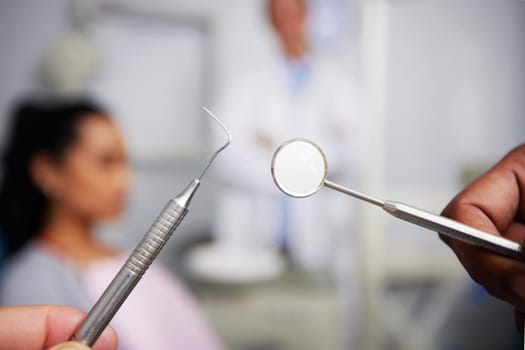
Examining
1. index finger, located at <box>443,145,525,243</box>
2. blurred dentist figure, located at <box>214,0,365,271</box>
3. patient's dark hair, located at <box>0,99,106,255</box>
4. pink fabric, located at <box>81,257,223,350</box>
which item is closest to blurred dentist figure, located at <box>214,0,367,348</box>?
blurred dentist figure, located at <box>214,0,365,271</box>

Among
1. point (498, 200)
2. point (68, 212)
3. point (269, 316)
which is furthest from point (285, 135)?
point (498, 200)

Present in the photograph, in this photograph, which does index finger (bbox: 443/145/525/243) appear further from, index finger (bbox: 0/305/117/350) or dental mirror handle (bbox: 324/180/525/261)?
index finger (bbox: 0/305/117/350)

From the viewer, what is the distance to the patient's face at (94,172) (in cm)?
118

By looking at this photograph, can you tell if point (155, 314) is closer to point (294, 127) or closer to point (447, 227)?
point (294, 127)

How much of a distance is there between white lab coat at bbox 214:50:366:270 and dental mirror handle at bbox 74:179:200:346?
42.2 inches

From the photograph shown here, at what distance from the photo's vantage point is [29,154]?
1.20 meters

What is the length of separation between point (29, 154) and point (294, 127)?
73 centimetres

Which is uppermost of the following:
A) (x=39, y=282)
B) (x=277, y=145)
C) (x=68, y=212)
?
(x=277, y=145)

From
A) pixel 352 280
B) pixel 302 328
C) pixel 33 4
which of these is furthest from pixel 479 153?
pixel 33 4

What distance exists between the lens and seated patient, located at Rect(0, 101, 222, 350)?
1.14 meters

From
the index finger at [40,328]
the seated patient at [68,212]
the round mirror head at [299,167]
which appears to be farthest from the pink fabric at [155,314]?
the round mirror head at [299,167]

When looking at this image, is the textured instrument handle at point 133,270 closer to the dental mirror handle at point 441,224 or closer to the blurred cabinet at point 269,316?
the dental mirror handle at point 441,224

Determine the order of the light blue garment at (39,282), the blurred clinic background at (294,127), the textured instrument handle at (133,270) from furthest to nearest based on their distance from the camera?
1. the blurred clinic background at (294,127)
2. the light blue garment at (39,282)
3. the textured instrument handle at (133,270)

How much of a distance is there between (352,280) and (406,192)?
0.33 metres
